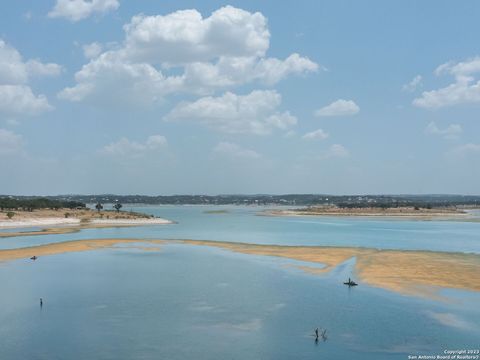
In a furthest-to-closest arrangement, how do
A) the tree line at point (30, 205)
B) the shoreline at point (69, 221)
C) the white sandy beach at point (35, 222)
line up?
1. the tree line at point (30, 205)
2. the white sandy beach at point (35, 222)
3. the shoreline at point (69, 221)

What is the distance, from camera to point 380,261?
59.8 metres

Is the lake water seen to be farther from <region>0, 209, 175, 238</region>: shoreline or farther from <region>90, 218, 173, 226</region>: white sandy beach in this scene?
<region>90, 218, 173, 226</region>: white sandy beach

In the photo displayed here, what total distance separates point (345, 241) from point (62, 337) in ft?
208

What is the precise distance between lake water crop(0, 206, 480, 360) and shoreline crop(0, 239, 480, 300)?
2587mm

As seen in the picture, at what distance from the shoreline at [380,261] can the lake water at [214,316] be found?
8.49ft

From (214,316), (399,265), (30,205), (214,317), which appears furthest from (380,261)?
(30,205)

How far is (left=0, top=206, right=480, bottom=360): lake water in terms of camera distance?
27281 millimetres

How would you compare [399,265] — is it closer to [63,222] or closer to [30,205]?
[63,222]

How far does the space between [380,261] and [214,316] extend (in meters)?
31.7

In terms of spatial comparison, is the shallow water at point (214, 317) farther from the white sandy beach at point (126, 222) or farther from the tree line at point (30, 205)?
the tree line at point (30, 205)

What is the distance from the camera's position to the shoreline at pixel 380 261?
4462 centimetres

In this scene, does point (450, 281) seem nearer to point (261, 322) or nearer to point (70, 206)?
point (261, 322)

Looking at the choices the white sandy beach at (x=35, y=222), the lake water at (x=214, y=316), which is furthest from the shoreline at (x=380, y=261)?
the white sandy beach at (x=35, y=222)

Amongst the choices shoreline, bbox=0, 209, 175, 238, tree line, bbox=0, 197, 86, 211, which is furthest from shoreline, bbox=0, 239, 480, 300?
tree line, bbox=0, 197, 86, 211
